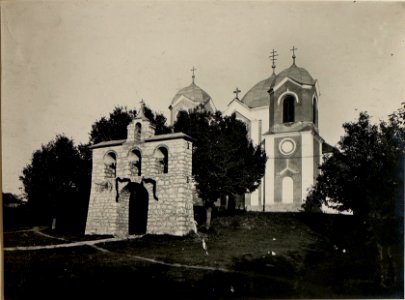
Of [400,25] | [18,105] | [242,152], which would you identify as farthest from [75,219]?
[400,25]

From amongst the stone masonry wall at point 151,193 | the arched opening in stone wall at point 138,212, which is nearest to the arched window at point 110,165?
the stone masonry wall at point 151,193

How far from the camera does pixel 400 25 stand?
457 inches

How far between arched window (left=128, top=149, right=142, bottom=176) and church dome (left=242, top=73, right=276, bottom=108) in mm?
14519

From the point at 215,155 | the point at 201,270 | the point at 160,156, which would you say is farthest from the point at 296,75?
the point at 201,270

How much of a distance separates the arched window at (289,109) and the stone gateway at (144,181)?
1185 centimetres

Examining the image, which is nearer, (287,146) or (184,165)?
(184,165)

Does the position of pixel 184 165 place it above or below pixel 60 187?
above

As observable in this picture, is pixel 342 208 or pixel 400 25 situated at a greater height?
pixel 400 25

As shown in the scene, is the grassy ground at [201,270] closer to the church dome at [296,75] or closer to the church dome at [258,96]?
the church dome at [296,75]

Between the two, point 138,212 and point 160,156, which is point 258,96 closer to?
point 138,212

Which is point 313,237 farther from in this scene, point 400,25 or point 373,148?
point 400,25

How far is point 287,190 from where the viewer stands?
26047 millimetres

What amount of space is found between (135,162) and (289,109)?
515 inches

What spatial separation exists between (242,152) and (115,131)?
27.7 ft
